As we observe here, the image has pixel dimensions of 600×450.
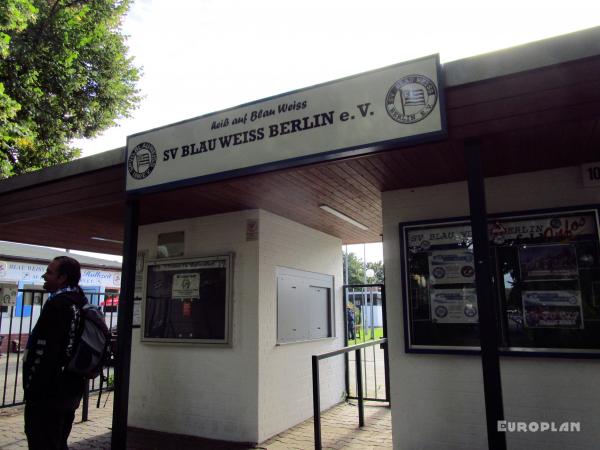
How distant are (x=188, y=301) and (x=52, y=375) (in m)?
2.88

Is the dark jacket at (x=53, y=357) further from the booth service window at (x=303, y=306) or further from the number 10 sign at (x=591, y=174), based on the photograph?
the number 10 sign at (x=591, y=174)

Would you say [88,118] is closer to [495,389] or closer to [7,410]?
[7,410]

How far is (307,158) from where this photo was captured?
3531 mm

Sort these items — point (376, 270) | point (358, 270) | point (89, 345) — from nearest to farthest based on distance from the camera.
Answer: point (89, 345)
point (358, 270)
point (376, 270)

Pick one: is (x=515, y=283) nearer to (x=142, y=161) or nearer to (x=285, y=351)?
(x=285, y=351)

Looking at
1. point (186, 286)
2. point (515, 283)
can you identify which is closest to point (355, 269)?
point (186, 286)

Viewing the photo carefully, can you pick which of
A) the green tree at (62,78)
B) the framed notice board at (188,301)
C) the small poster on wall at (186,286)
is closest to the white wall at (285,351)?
the framed notice board at (188,301)

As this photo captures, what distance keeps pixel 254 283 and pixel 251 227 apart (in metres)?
0.68

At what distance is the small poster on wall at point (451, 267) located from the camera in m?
4.48

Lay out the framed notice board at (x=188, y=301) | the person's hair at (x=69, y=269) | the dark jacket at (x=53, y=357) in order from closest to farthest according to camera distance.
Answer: the dark jacket at (x=53, y=357), the person's hair at (x=69, y=269), the framed notice board at (x=188, y=301)

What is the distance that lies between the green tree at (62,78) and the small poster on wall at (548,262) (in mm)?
9731

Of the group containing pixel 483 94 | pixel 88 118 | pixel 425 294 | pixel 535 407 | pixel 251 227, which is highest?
pixel 88 118

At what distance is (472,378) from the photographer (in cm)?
427

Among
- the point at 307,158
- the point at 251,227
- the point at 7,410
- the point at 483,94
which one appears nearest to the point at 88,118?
the point at 7,410
